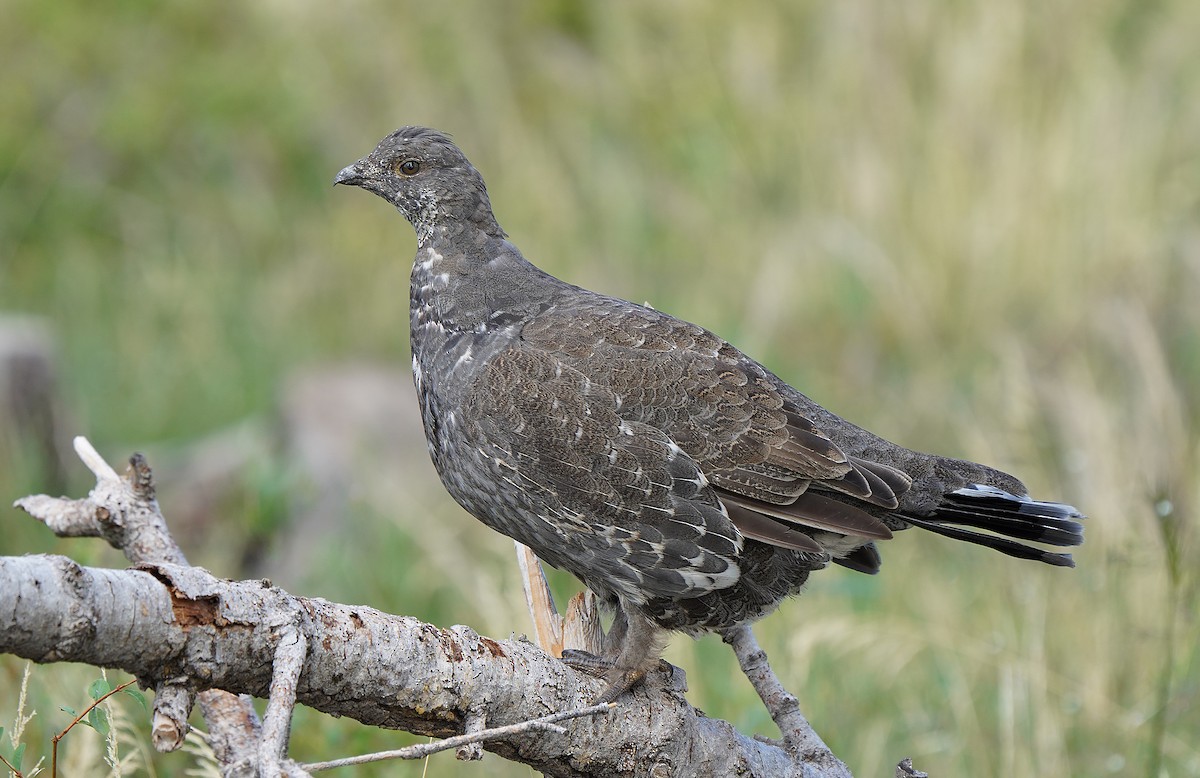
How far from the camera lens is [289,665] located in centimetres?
204

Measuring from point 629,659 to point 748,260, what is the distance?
18.6ft

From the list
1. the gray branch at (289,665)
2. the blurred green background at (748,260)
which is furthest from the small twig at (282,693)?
the blurred green background at (748,260)

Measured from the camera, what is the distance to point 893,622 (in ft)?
15.3

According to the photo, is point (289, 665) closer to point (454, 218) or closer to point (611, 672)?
point (611, 672)

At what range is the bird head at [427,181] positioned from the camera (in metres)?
3.41

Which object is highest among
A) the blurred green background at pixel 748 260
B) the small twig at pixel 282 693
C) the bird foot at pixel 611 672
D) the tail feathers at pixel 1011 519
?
the blurred green background at pixel 748 260

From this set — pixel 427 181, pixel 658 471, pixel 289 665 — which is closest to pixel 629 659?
pixel 658 471

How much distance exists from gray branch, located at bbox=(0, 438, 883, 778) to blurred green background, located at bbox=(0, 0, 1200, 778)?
1.89 ft

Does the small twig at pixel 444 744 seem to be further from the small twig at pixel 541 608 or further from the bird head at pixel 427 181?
the bird head at pixel 427 181

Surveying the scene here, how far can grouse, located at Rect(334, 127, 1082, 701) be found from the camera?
2836 mm

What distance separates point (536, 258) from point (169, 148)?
357cm

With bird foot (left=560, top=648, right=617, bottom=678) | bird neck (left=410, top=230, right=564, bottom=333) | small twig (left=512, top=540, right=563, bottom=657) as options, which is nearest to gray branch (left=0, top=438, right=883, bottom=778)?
bird foot (left=560, top=648, right=617, bottom=678)

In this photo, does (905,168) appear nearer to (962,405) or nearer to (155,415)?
(962,405)

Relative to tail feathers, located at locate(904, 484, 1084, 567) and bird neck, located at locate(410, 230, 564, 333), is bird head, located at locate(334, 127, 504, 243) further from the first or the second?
tail feathers, located at locate(904, 484, 1084, 567)
